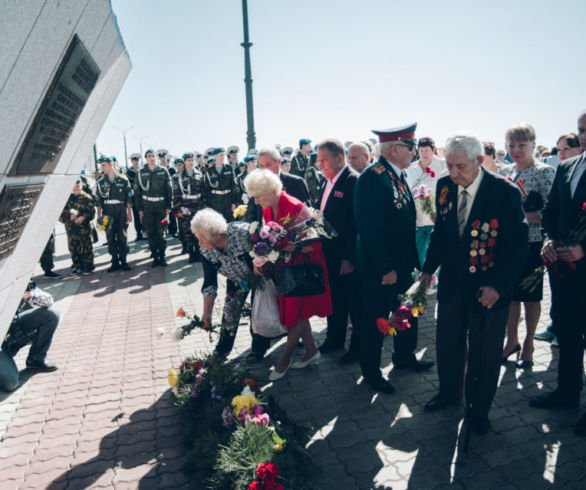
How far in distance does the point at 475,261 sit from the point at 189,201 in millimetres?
8745

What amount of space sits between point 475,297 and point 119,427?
3.12 metres

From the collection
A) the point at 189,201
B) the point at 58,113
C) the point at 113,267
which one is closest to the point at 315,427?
the point at 58,113

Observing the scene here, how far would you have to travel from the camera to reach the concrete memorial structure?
2010mm

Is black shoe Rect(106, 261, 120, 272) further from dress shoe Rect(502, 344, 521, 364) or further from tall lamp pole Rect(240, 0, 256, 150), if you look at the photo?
dress shoe Rect(502, 344, 521, 364)

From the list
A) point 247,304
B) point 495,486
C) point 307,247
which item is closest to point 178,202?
point 247,304

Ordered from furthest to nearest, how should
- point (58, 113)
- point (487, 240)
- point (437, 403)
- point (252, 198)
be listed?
point (252, 198)
point (437, 403)
point (487, 240)
point (58, 113)

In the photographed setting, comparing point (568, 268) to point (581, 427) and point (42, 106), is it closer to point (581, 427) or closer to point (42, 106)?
point (581, 427)

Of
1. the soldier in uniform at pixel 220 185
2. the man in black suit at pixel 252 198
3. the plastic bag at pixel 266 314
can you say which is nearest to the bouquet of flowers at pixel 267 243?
the plastic bag at pixel 266 314

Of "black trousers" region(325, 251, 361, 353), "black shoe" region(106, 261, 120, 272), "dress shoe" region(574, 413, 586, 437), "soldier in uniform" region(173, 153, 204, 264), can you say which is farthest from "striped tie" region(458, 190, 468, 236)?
"black shoe" region(106, 261, 120, 272)

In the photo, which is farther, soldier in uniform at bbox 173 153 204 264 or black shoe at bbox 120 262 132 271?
soldier in uniform at bbox 173 153 204 264

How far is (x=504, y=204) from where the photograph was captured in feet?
10.1

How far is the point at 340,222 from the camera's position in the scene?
179 inches

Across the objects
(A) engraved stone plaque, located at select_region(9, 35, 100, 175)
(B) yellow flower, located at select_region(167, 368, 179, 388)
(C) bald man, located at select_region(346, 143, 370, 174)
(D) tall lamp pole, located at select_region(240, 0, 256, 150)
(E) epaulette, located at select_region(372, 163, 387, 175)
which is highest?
(D) tall lamp pole, located at select_region(240, 0, 256, 150)

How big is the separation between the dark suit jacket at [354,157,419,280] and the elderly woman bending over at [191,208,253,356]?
1.10 metres
